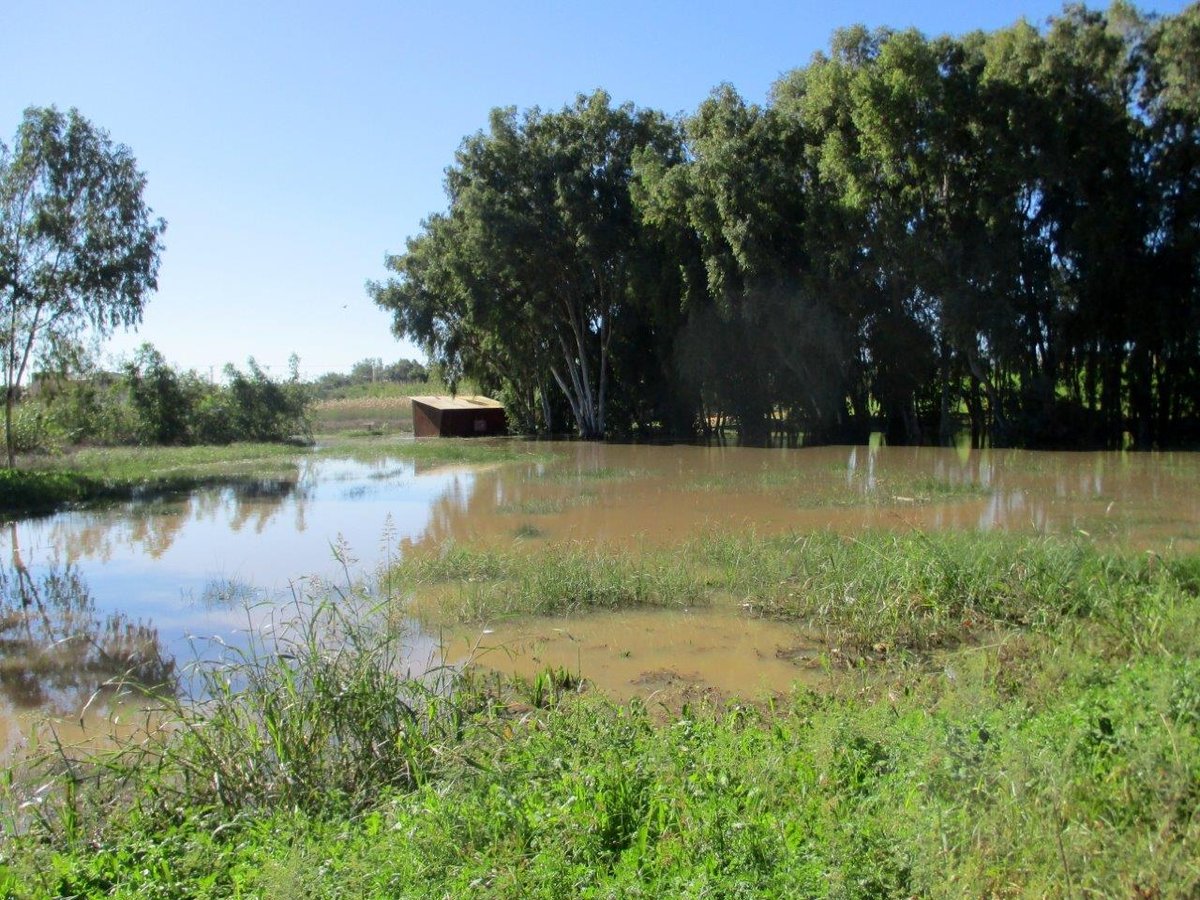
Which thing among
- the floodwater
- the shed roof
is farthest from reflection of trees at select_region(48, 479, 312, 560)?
the shed roof

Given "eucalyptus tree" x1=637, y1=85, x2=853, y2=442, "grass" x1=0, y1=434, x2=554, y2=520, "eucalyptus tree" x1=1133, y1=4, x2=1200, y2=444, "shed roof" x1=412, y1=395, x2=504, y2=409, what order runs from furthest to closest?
"shed roof" x1=412, y1=395, x2=504, y2=409 → "eucalyptus tree" x1=637, y1=85, x2=853, y2=442 → "eucalyptus tree" x1=1133, y1=4, x2=1200, y2=444 → "grass" x1=0, y1=434, x2=554, y2=520

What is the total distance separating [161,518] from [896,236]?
17.7 metres

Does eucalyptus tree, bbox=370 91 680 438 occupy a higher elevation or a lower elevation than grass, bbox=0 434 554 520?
higher

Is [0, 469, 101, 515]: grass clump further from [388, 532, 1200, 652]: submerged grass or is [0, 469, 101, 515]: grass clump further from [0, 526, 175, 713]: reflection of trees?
[388, 532, 1200, 652]: submerged grass

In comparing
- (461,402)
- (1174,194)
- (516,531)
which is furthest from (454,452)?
(1174,194)

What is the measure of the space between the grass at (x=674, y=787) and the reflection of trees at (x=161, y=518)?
9.55 meters

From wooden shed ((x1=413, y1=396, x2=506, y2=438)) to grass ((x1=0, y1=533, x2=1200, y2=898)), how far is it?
38.1 metres

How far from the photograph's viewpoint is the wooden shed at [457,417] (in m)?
43.7

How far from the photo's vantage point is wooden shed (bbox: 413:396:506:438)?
43719 millimetres

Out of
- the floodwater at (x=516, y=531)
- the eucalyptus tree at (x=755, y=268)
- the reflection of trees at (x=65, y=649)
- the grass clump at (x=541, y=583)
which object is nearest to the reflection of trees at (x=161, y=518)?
the floodwater at (x=516, y=531)

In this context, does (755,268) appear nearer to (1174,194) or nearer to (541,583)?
(1174,194)

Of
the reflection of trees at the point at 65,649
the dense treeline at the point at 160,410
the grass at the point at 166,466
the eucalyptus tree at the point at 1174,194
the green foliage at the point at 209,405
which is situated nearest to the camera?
the reflection of trees at the point at 65,649

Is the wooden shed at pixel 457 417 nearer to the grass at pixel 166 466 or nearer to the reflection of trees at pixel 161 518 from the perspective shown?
the grass at pixel 166 466

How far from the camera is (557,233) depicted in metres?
32.1
